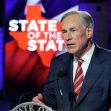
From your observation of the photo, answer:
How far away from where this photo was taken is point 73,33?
1332 millimetres

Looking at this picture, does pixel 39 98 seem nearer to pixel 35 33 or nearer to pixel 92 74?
pixel 92 74

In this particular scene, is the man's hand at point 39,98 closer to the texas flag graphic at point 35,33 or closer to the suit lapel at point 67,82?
the suit lapel at point 67,82

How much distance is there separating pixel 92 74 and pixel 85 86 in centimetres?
5

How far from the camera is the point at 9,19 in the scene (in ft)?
13.2

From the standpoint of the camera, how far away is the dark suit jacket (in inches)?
51.9

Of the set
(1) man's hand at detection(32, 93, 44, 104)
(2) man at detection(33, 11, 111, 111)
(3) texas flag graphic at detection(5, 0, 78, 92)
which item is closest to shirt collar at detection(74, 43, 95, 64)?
(2) man at detection(33, 11, 111, 111)

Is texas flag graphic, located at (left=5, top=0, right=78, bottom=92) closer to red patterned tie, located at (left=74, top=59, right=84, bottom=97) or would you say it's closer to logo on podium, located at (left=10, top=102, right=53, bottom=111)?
red patterned tie, located at (left=74, top=59, right=84, bottom=97)

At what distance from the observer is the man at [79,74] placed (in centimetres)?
132

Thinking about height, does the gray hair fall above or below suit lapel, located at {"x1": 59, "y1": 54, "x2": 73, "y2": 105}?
above

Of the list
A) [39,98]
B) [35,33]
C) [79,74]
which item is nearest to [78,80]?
[79,74]

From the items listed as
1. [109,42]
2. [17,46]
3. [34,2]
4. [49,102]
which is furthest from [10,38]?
[49,102]

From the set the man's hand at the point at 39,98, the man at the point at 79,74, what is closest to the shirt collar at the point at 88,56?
the man at the point at 79,74

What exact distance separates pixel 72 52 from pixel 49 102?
208mm

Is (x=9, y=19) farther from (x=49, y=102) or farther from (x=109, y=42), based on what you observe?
(x=49, y=102)
